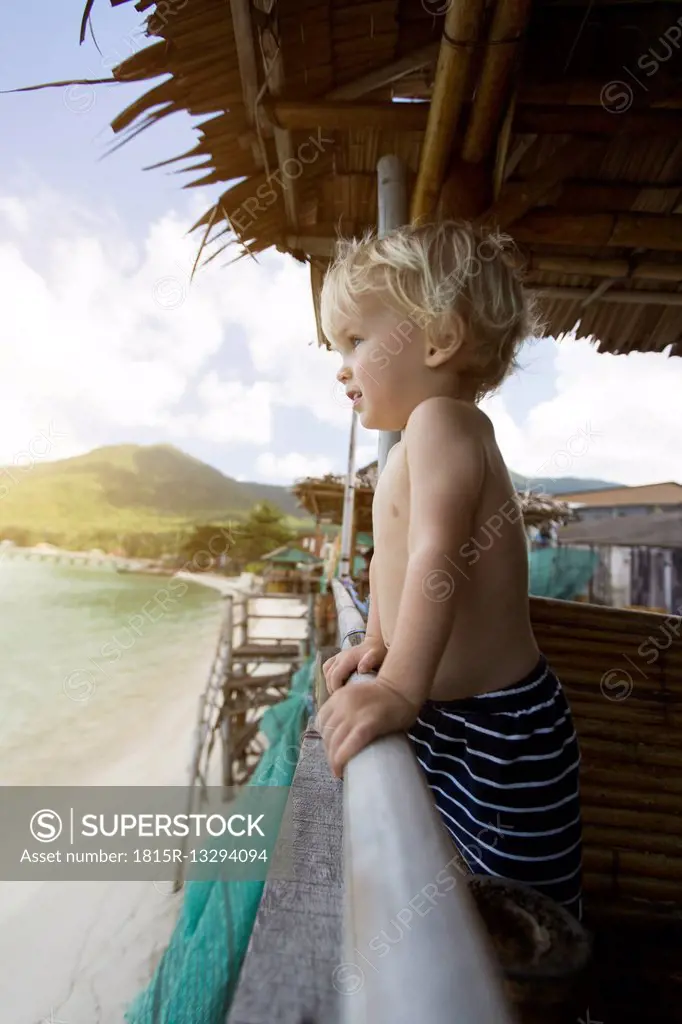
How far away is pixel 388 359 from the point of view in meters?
1.05

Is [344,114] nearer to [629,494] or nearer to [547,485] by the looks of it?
[547,485]

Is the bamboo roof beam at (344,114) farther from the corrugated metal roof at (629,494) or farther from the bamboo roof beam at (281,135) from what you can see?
the corrugated metal roof at (629,494)

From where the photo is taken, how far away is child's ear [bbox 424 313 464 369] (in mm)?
1010

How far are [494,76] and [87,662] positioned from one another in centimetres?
3807

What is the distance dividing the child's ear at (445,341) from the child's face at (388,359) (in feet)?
0.06

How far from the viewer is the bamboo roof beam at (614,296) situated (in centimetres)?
266

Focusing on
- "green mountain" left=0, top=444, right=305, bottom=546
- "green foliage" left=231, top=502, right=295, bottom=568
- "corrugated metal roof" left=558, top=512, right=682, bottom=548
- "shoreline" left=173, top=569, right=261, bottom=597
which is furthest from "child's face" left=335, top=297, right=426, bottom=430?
"shoreline" left=173, top=569, right=261, bottom=597

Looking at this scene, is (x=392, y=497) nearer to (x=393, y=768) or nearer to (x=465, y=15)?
(x=393, y=768)

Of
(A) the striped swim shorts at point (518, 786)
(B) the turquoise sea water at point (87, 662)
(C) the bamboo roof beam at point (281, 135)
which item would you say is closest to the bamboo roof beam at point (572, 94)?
(C) the bamboo roof beam at point (281, 135)

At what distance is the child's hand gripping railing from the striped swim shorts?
0.59m

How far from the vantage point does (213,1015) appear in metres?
1.15

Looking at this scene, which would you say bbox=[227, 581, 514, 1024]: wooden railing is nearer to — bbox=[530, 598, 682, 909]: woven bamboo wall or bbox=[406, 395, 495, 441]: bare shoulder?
bbox=[406, 395, 495, 441]: bare shoulder

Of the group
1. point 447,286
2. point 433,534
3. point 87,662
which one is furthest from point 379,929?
point 87,662

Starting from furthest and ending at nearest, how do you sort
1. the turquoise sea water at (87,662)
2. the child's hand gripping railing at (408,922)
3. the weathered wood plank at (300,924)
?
the turquoise sea water at (87,662)
the weathered wood plank at (300,924)
the child's hand gripping railing at (408,922)
